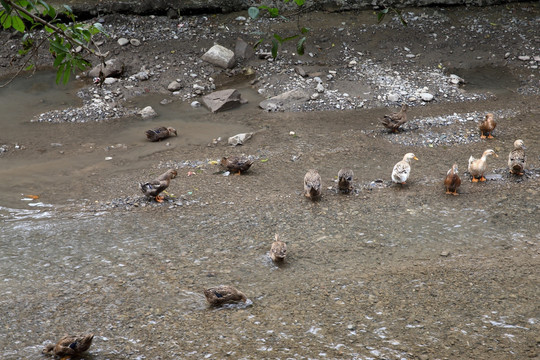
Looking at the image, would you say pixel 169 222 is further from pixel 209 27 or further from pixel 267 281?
pixel 209 27

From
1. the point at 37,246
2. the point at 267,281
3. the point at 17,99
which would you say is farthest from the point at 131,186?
the point at 17,99

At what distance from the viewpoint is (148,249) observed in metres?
6.74

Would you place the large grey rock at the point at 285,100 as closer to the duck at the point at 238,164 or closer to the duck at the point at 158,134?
the duck at the point at 158,134

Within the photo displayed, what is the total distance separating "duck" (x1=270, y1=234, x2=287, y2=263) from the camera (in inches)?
245

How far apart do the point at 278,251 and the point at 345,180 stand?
7.06 ft

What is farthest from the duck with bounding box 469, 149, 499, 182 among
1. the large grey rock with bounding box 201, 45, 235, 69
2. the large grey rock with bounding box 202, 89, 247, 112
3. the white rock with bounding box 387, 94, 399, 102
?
the large grey rock with bounding box 201, 45, 235, 69

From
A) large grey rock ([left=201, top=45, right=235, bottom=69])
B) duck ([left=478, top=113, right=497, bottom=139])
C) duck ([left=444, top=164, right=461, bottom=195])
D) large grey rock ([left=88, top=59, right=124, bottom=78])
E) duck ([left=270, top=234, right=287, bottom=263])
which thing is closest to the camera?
duck ([left=270, top=234, right=287, bottom=263])

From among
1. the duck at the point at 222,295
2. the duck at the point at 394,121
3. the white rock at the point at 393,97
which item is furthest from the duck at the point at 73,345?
the white rock at the point at 393,97

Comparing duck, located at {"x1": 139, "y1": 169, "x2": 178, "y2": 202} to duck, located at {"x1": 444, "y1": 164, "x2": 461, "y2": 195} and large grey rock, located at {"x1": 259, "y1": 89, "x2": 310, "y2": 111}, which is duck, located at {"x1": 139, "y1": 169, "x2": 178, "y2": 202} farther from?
large grey rock, located at {"x1": 259, "y1": 89, "x2": 310, "y2": 111}

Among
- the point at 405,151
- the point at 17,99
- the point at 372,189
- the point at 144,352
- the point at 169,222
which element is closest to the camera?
the point at 144,352

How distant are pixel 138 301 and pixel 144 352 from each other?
0.82 metres

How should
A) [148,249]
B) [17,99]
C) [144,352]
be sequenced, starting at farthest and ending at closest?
[17,99], [148,249], [144,352]

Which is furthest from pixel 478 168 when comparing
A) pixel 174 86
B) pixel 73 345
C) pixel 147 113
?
pixel 174 86

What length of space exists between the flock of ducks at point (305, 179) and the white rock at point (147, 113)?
49.4 inches
